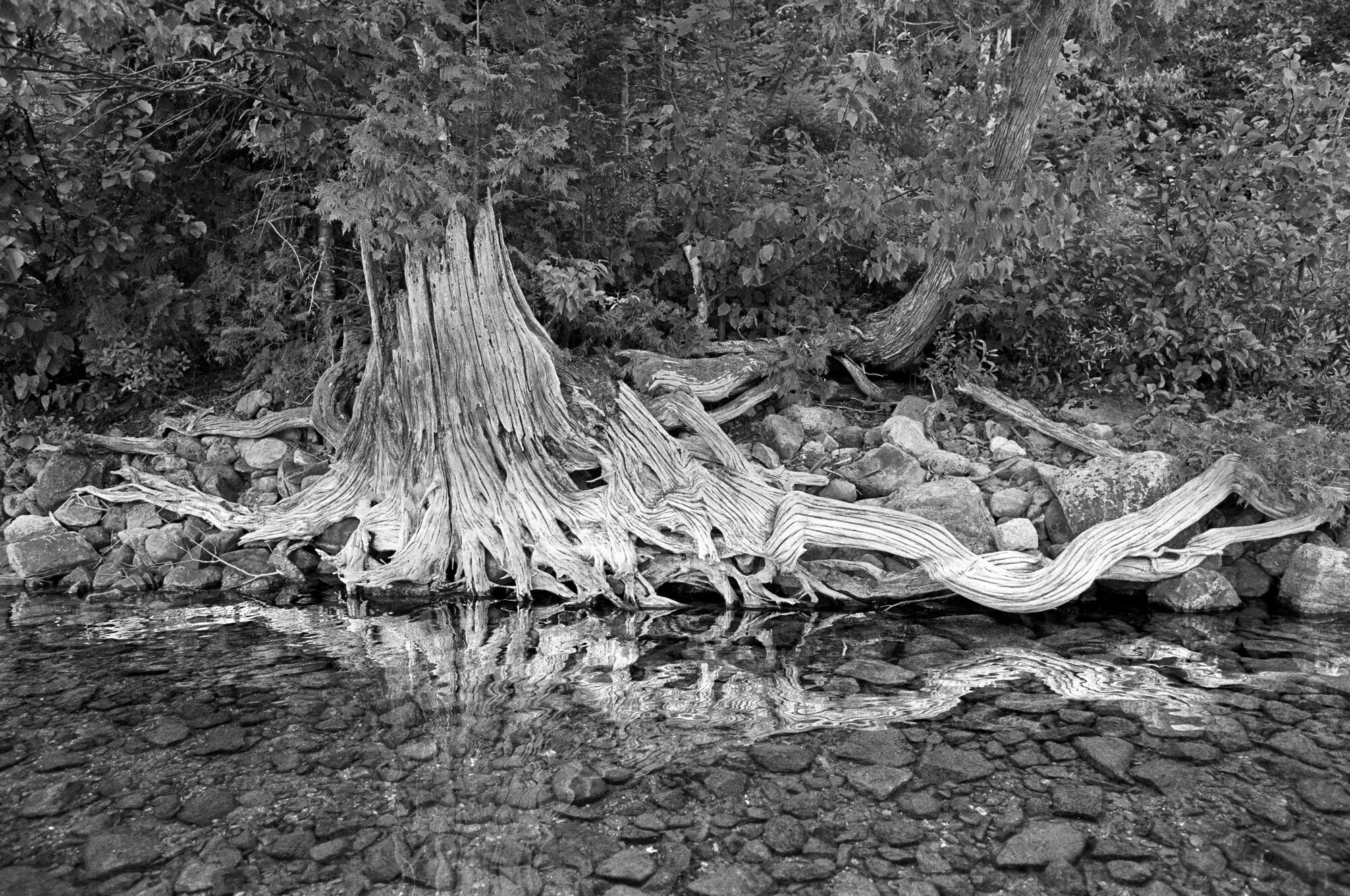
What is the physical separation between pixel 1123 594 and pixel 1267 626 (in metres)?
0.89

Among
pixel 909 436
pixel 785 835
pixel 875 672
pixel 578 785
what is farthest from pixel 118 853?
pixel 909 436

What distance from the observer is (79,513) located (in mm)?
8141

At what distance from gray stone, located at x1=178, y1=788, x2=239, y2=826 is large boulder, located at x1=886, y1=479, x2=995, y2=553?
4.60 m

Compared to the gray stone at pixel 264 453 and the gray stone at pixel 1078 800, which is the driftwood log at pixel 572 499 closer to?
the gray stone at pixel 264 453

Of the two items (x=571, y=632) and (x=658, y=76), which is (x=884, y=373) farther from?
(x=571, y=632)

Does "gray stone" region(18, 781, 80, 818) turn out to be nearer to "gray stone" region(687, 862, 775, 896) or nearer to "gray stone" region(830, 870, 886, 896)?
"gray stone" region(687, 862, 775, 896)

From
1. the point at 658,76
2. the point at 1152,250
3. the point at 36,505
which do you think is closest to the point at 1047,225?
the point at 1152,250

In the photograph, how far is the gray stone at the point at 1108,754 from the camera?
14.2 ft

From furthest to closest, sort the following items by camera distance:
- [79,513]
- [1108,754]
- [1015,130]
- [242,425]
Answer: [242,425] → [79,513] → [1015,130] → [1108,754]

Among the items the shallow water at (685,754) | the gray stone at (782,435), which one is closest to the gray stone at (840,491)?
the gray stone at (782,435)

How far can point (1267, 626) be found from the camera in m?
6.08

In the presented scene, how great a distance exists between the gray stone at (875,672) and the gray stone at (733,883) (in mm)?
1956

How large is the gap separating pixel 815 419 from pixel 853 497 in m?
1.08

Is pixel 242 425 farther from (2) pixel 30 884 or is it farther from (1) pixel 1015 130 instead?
(1) pixel 1015 130
